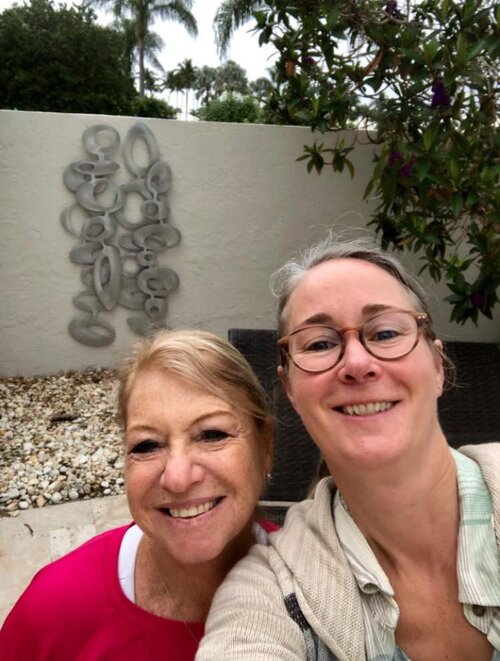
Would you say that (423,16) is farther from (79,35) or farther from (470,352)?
(79,35)

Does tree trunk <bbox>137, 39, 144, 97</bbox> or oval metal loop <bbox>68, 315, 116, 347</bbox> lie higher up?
tree trunk <bbox>137, 39, 144, 97</bbox>

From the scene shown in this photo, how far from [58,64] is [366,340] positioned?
13.3 m

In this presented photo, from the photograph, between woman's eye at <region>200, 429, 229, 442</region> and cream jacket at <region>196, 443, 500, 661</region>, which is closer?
cream jacket at <region>196, 443, 500, 661</region>

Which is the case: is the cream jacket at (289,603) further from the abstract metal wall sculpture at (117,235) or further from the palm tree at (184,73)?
the palm tree at (184,73)

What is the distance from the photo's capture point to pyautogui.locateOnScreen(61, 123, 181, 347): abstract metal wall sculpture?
4.67m

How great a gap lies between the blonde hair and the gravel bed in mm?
1737

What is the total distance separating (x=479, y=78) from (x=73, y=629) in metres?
3.26

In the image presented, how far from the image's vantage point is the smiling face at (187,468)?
1197mm

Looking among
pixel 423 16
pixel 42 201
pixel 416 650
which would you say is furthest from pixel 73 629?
pixel 42 201

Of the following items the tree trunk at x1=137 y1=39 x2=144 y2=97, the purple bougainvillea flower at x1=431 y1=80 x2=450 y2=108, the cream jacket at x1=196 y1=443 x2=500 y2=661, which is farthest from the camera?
the tree trunk at x1=137 y1=39 x2=144 y2=97

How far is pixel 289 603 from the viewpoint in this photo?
108 centimetres

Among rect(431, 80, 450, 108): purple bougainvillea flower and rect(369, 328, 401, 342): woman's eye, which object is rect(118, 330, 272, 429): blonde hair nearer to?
rect(369, 328, 401, 342): woman's eye

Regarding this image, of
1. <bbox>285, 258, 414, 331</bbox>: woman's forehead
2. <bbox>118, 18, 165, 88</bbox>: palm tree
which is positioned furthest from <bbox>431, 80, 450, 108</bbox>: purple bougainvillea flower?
<bbox>118, 18, 165, 88</bbox>: palm tree

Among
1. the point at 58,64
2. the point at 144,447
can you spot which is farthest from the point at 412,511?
the point at 58,64
